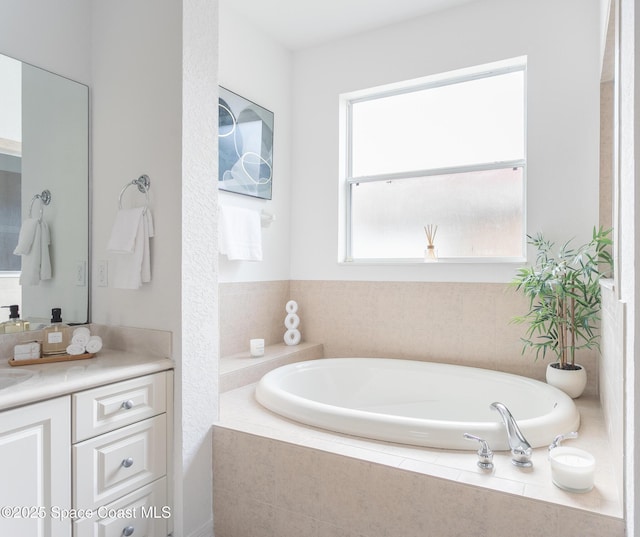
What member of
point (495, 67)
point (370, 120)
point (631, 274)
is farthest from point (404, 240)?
point (631, 274)

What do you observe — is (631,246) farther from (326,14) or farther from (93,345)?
(326,14)

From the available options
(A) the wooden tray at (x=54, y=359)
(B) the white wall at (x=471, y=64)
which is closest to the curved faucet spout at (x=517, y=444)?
(B) the white wall at (x=471, y=64)

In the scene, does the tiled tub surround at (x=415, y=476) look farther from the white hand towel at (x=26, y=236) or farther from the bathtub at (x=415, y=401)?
the white hand towel at (x=26, y=236)

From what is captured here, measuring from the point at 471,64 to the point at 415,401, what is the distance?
2.03 meters

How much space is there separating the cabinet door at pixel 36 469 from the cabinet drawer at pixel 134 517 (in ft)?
0.30

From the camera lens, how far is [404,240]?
9.86 ft

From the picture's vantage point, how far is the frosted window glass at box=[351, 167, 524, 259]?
2674 mm

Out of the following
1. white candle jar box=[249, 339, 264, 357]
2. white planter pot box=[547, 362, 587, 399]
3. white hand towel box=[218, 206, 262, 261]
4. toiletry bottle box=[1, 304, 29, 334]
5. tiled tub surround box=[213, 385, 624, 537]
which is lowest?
tiled tub surround box=[213, 385, 624, 537]

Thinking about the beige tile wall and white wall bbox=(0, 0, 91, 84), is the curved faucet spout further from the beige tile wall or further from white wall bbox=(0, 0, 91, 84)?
white wall bbox=(0, 0, 91, 84)

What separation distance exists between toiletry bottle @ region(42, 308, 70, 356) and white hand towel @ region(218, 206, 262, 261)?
3.18 ft

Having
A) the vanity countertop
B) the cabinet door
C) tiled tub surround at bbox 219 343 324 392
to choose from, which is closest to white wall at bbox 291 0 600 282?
tiled tub surround at bbox 219 343 324 392

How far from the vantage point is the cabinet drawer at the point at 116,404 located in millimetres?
1414

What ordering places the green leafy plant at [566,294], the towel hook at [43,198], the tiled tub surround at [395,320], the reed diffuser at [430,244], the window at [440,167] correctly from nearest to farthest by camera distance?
the towel hook at [43,198] < the green leafy plant at [566,294] < the tiled tub surround at [395,320] < the window at [440,167] < the reed diffuser at [430,244]

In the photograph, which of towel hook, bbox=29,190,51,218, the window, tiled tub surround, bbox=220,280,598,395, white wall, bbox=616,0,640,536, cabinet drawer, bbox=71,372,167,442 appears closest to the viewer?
white wall, bbox=616,0,640,536
